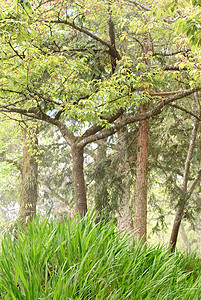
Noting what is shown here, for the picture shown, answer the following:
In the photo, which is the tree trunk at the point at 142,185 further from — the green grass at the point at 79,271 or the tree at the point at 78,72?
the green grass at the point at 79,271

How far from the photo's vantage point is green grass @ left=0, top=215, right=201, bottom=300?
2.17 m

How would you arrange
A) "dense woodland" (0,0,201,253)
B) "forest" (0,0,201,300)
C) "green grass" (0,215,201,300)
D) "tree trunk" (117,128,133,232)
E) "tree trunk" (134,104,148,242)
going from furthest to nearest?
1. "tree trunk" (117,128,133,232)
2. "tree trunk" (134,104,148,242)
3. "dense woodland" (0,0,201,253)
4. "forest" (0,0,201,300)
5. "green grass" (0,215,201,300)

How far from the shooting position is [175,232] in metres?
10.1

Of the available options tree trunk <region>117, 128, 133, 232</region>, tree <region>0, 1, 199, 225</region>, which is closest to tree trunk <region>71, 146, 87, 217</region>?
tree <region>0, 1, 199, 225</region>

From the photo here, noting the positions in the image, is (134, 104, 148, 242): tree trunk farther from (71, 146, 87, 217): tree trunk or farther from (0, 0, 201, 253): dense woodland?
(71, 146, 87, 217): tree trunk

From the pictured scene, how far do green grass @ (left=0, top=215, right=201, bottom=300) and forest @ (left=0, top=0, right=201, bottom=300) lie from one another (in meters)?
0.01

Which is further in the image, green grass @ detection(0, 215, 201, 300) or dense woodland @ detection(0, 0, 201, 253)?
dense woodland @ detection(0, 0, 201, 253)

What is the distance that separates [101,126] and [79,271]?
680cm

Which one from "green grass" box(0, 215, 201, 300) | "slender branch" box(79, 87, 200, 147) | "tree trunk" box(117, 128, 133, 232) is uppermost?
"slender branch" box(79, 87, 200, 147)

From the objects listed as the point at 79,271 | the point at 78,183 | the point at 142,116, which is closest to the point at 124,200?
the point at 78,183

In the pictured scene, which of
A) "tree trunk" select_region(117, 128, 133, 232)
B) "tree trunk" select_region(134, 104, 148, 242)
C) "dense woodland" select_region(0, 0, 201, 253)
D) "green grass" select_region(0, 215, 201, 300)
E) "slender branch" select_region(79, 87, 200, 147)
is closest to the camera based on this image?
"green grass" select_region(0, 215, 201, 300)

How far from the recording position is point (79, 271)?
2.39 meters

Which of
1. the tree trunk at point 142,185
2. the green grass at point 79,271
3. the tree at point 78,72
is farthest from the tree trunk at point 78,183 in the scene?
the green grass at point 79,271

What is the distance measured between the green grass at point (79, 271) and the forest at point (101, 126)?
0.01 m
